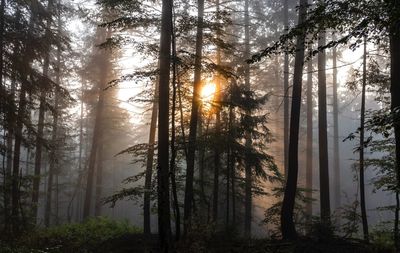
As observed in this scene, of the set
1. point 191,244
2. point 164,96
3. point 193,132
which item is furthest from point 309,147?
point 191,244

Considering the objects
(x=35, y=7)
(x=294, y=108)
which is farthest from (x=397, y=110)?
(x=35, y=7)

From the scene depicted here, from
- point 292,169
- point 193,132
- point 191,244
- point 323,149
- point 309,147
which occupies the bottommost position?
point 191,244

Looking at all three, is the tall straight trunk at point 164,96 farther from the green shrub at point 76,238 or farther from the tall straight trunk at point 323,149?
the tall straight trunk at point 323,149

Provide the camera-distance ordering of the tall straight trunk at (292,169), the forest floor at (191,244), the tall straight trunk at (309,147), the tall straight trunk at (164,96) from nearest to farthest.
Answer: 1. the forest floor at (191,244)
2. the tall straight trunk at (164,96)
3. the tall straight trunk at (292,169)
4. the tall straight trunk at (309,147)

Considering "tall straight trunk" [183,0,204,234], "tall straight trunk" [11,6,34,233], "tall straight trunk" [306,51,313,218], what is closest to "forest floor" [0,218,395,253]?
"tall straight trunk" [11,6,34,233]

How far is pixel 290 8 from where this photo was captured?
80.7ft

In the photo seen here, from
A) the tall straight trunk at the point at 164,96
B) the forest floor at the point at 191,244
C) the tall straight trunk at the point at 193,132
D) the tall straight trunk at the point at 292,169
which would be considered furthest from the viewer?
the tall straight trunk at the point at 193,132

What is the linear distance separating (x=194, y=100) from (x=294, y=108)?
3.44 m

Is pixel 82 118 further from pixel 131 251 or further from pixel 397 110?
pixel 397 110

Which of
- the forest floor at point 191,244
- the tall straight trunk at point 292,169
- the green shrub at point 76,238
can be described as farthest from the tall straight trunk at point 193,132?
the tall straight trunk at point 292,169

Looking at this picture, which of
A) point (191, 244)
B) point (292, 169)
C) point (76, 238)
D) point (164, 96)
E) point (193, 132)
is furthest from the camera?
point (76, 238)

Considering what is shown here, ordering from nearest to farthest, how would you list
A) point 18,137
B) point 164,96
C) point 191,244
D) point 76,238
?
point 191,244 → point 164,96 → point 76,238 → point 18,137

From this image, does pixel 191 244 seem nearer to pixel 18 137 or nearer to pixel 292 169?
pixel 292 169

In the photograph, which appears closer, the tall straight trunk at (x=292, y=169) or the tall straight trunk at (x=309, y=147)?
the tall straight trunk at (x=292, y=169)
